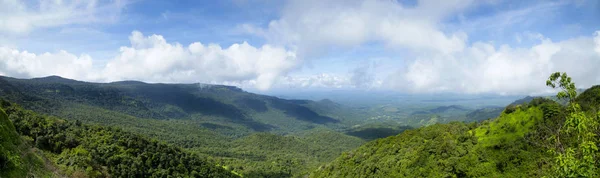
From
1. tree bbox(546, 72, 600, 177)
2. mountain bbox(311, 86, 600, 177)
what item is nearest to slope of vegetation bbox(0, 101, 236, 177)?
mountain bbox(311, 86, 600, 177)

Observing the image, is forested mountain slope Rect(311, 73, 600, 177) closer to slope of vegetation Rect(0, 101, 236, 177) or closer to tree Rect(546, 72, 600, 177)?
tree Rect(546, 72, 600, 177)

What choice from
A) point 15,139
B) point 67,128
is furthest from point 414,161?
point 67,128

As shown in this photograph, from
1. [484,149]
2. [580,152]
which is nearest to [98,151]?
[484,149]

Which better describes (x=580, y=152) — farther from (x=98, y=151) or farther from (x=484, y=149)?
(x=98, y=151)

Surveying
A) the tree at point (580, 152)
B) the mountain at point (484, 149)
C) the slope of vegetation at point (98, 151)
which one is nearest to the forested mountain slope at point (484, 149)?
the mountain at point (484, 149)

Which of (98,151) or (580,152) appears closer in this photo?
(580,152)

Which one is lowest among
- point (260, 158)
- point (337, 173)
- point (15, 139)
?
point (260, 158)

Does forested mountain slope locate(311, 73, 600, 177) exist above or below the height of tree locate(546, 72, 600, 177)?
below

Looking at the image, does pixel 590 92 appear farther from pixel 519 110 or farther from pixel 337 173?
pixel 337 173

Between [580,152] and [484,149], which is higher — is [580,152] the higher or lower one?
the higher one

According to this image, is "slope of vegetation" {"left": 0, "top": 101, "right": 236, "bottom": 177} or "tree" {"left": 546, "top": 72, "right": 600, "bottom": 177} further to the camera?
"slope of vegetation" {"left": 0, "top": 101, "right": 236, "bottom": 177}

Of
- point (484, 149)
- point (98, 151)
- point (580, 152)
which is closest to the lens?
point (580, 152)
